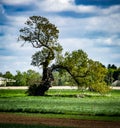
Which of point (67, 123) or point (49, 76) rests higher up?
point (49, 76)

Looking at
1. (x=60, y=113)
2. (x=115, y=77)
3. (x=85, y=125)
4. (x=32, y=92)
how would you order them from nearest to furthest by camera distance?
(x=85, y=125), (x=60, y=113), (x=32, y=92), (x=115, y=77)

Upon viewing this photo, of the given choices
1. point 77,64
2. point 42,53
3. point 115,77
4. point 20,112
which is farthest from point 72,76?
point 115,77

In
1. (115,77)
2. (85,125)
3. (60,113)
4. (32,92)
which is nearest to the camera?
(85,125)

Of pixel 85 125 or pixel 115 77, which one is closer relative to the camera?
pixel 85 125

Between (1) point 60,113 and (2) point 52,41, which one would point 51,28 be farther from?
(1) point 60,113

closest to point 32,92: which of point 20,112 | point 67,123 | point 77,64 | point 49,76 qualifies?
point 49,76

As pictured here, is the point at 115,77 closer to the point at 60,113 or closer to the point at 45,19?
the point at 45,19

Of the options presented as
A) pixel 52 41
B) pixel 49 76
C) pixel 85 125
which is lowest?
pixel 85 125

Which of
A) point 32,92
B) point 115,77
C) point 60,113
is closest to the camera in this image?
point 60,113

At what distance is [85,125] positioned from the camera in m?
25.3

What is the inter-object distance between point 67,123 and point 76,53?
4027 cm

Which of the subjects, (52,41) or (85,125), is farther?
(52,41)

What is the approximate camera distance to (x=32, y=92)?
65.3 m

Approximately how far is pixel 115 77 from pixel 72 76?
125 metres
